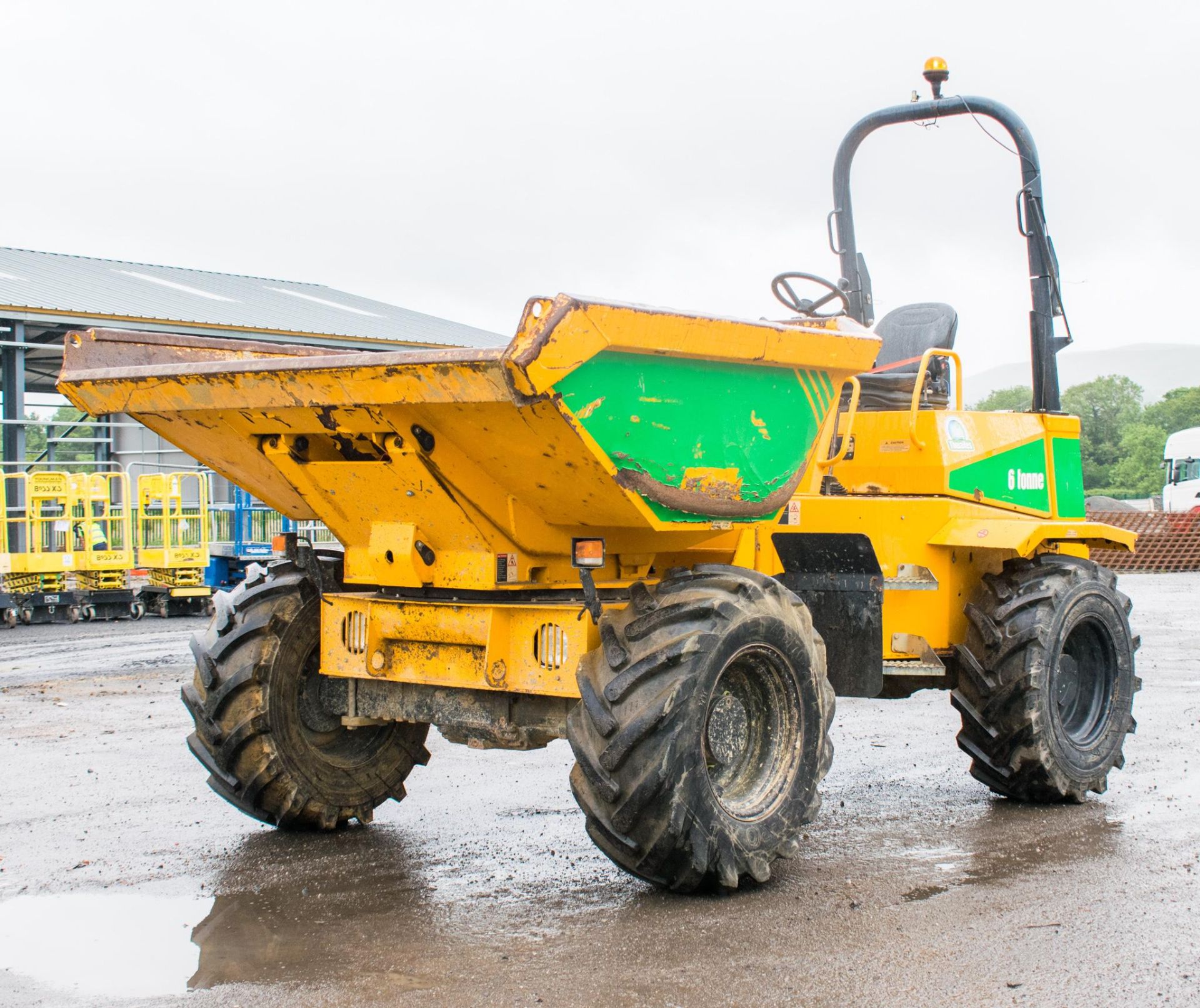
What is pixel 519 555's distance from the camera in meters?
5.19

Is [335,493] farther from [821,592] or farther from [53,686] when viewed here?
[53,686]

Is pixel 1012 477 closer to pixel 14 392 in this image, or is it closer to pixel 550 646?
pixel 550 646

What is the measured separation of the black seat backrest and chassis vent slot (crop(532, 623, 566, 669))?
9.57 ft

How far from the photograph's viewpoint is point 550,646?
16.6 feet

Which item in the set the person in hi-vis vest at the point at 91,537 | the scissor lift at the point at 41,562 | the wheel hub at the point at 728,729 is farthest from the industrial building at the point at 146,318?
the wheel hub at the point at 728,729

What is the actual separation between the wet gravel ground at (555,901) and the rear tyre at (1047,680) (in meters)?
0.20

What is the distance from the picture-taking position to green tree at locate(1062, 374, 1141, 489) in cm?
6600

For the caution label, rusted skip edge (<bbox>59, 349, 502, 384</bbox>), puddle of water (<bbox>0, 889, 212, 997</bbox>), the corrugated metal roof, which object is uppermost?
the corrugated metal roof

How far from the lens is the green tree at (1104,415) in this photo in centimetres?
6600

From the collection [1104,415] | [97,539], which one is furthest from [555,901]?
[1104,415]

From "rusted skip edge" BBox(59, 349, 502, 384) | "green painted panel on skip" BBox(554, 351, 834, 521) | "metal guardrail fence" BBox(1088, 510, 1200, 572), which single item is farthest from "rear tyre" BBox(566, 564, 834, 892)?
"metal guardrail fence" BBox(1088, 510, 1200, 572)

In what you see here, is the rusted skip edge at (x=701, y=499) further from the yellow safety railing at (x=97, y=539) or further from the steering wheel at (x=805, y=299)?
the yellow safety railing at (x=97, y=539)

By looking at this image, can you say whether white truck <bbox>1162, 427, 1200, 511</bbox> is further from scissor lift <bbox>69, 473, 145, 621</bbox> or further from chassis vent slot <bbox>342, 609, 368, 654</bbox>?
chassis vent slot <bbox>342, 609, 368, 654</bbox>

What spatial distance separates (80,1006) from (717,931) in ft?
6.31
